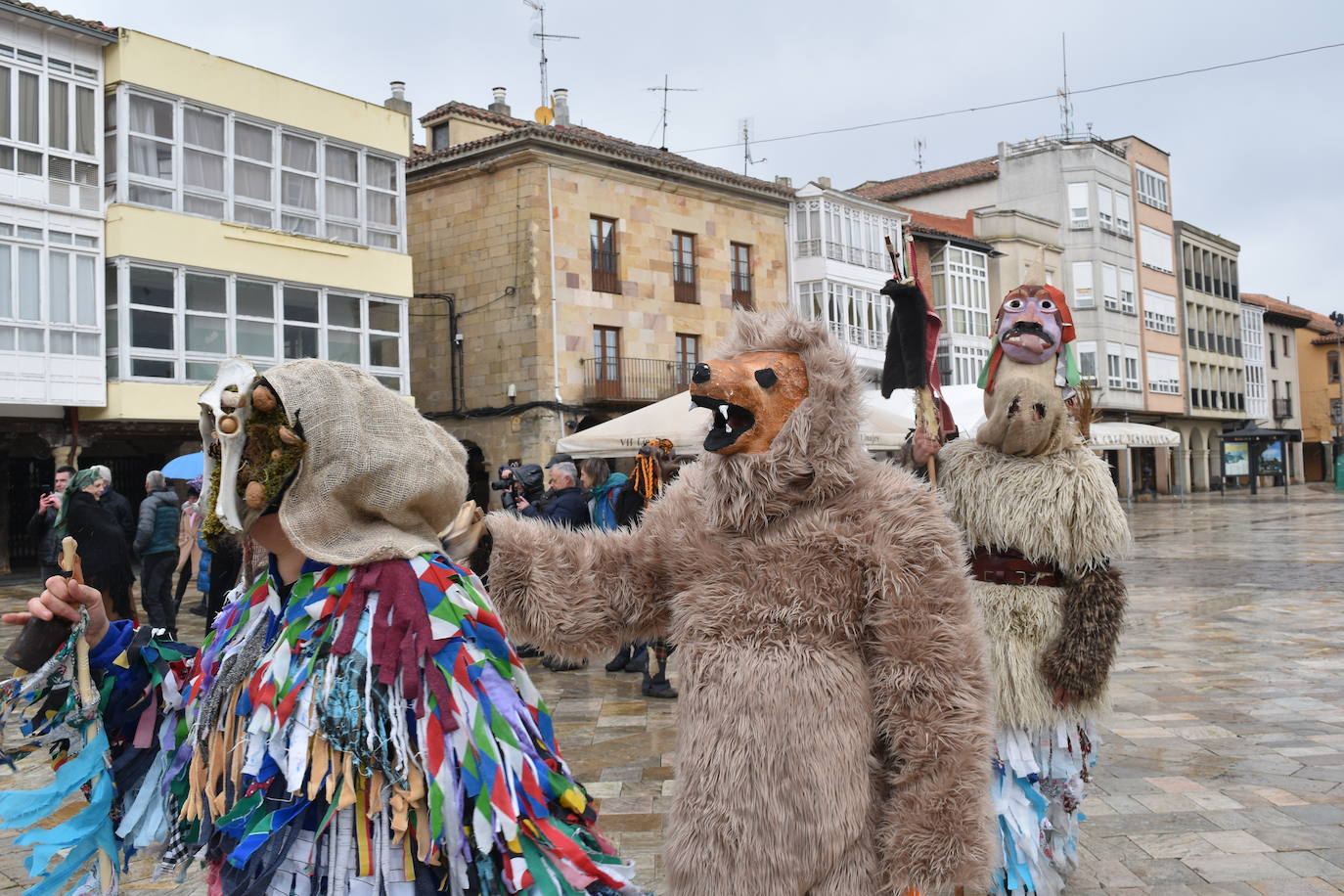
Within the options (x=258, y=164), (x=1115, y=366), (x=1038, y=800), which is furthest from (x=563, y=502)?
(x=1115, y=366)

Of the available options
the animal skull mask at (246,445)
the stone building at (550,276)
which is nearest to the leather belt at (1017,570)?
the animal skull mask at (246,445)

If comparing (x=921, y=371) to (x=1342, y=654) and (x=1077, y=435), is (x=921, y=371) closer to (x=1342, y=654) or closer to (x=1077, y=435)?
(x=1077, y=435)

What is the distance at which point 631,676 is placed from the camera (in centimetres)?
809

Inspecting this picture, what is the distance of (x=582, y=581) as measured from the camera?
7.65 feet

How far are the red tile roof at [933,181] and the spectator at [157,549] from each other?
35808 millimetres

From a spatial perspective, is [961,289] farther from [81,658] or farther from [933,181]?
[81,658]

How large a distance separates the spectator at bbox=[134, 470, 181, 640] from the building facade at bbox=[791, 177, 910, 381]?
20352mm

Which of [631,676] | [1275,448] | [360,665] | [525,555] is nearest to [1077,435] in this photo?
[525,555]

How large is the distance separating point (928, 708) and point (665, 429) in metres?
7.03

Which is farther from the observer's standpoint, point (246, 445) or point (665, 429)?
point (665, 429)

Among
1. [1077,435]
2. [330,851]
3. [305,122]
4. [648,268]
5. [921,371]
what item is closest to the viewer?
[330,851]

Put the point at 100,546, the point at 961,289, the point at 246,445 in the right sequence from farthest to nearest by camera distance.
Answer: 1. the point at 961,289
2. the point at 100,546
3. the point at 246,445

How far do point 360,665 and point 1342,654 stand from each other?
900cm

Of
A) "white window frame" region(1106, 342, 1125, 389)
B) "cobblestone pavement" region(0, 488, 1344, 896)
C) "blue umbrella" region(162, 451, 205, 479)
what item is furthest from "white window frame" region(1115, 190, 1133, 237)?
"blue umbrella" region(162, 451, 205, 479)
